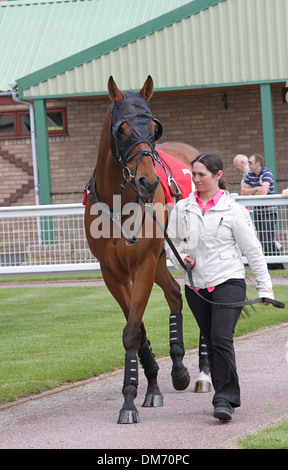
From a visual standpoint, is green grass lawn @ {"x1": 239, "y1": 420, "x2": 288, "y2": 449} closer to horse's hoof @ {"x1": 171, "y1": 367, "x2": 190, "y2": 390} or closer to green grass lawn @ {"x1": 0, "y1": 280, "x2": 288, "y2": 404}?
horse's hoof @ {"x1": 171, "y1": 367, "x2": 190, "y2": 390}

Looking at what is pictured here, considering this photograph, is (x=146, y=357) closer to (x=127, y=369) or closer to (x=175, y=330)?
(x=175, y=330)

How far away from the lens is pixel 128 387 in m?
5.67

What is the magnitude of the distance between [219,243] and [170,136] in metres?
14.6

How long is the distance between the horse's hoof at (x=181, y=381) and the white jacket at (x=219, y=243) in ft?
3.46

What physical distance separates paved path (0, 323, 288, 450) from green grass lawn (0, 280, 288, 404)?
0.33m

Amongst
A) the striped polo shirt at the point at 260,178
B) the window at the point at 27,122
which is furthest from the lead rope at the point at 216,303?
the window at the point at 27,122

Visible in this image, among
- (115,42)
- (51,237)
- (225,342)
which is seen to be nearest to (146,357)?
(225,342)

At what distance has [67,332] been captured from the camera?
30.7 ft

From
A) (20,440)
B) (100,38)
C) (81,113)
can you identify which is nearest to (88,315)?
(20,440)

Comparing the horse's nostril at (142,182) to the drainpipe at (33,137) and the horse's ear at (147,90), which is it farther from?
the drainpipe at (33,137)

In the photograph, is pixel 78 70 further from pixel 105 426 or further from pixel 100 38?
pixel 105 426

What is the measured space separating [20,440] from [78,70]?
502 inches

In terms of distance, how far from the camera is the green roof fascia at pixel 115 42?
16688 mm

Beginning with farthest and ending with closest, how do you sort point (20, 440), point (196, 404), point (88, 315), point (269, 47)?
point (269, 47) → point (88, 315) → point (196, 404) → point (20, 440)
